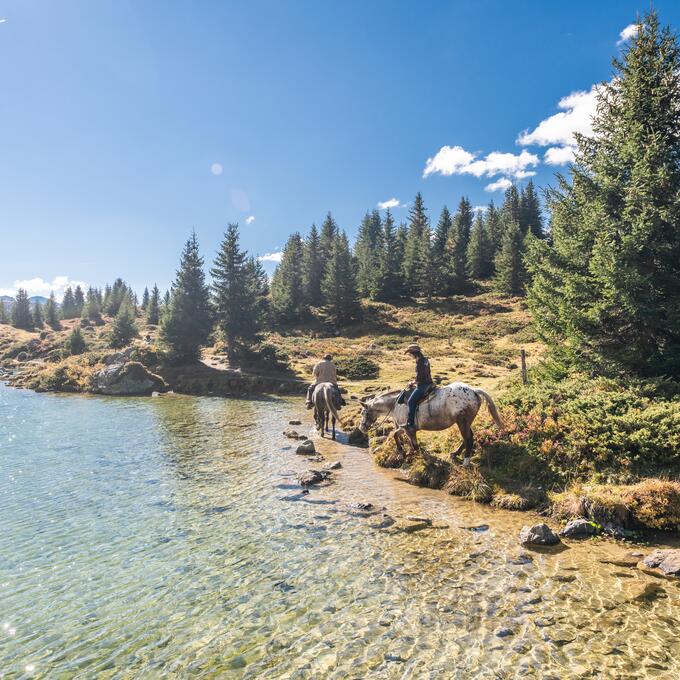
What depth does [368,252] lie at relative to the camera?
11200 centimetres

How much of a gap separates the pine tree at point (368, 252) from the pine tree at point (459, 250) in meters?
16.9

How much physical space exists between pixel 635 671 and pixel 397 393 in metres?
11.7

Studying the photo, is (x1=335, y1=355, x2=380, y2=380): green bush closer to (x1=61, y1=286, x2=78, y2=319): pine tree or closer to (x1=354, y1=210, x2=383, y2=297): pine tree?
(x1=354, y1=210, x2=383, y2=297): pine tree

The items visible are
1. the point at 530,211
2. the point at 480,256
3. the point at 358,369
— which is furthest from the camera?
Result: the point at 530,211

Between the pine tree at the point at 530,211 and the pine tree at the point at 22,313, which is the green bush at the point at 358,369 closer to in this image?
the pine tree at the point at 530,211

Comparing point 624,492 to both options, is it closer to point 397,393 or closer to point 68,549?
point 397,393

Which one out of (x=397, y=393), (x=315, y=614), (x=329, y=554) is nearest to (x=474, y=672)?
(x=315, y=614)

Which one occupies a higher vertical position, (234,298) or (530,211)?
(530,211)

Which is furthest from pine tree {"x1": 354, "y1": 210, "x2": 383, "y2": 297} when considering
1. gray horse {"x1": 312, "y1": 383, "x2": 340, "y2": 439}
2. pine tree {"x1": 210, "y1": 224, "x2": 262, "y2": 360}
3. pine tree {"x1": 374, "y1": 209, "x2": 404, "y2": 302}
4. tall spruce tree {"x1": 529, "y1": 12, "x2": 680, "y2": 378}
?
tall spruce tree {"x1": 529, "y1": 12, "x2": 680, "y2": 378}

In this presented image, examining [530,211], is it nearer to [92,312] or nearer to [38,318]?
[92,312]

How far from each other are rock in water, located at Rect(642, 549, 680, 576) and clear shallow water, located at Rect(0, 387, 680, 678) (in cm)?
41

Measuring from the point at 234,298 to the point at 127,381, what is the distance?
1598 centimetres

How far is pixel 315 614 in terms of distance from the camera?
672 centimetres

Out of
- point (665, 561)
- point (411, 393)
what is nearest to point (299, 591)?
point (665, 561)
